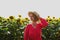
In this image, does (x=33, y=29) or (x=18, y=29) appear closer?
(x=33, y=29)

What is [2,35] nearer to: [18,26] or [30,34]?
[18,26]

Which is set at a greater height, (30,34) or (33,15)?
(33,15)

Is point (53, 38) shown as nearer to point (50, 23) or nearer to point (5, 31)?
point (50, 23)

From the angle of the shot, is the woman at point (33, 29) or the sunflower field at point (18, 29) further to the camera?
the sunflower field at point (18, 29)

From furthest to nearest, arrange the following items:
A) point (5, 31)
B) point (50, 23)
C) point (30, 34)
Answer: point (50, 23) → point (5, 31) → point (30, 34)

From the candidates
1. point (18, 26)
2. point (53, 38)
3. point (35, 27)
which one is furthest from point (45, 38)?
point (35, 27)

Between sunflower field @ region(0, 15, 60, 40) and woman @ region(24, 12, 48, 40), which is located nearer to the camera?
woman @ region(24, 12, 48, 40)

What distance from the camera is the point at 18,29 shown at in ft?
20.6

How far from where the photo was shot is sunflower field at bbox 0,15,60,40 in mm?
6250

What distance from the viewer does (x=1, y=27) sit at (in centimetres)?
624

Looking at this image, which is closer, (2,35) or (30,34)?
(30,34)

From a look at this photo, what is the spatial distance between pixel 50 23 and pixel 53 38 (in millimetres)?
371

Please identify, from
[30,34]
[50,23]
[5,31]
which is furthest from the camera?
[50,23]

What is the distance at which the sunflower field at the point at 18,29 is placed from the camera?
6250mm
